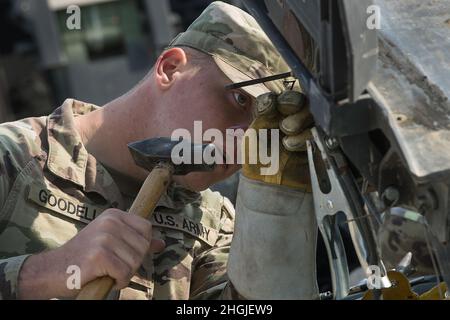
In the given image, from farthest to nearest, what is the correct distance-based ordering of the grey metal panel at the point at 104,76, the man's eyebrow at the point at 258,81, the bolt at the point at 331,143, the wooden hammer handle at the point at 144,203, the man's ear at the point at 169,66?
the grey metal panel at the point at 104,76
the man's ear at the point at 169,66
the man's eyebrow at the point at 258,81
the wooden hammer handle at the point at 144,203
the bolt at the point at 331,143

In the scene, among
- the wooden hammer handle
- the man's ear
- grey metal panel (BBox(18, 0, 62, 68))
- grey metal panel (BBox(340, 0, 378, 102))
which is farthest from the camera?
grey metal panel (BBox(18, 0, 62, 68))


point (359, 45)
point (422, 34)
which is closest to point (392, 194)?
point (359, 45)

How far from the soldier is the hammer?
0.06 meters

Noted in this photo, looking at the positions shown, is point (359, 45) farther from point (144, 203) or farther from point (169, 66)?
point (169, 66)

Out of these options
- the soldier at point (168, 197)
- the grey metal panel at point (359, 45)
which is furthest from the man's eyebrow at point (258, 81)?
the grey metal panel at point (359, 45)

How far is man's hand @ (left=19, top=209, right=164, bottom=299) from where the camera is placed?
1.97 m

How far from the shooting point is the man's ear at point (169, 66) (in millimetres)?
2602

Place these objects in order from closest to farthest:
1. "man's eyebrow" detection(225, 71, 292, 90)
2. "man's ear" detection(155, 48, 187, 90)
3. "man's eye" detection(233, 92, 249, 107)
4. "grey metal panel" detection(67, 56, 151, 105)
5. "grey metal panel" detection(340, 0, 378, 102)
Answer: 1. "grey metal panel" detection(340, 0, 378, 102)
2. "man's eyebrow" detection(225, 71, 292, 90)
3. "man's eye" detection(233, 92, 249, 107)
4. "man's ear" detection(155, 48, 187, 90)
5. "grey metal panel" detection(67, 56, 151, 105)

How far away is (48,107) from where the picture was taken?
7.52 meters

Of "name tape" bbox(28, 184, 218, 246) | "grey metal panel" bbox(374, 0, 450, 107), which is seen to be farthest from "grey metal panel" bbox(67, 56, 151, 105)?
"grey metal panel" bbox(374, 0, 450, 107)

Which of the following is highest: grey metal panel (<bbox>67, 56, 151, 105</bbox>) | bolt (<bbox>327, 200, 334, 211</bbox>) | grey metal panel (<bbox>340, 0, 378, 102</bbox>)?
grey metal panel (<bbox>340, 0, 378, 102</bbox>)

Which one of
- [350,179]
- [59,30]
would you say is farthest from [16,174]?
[59,30]

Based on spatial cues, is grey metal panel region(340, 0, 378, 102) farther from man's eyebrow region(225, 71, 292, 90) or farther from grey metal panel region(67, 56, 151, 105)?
grey metal panel region(67, 56, 151, 105)

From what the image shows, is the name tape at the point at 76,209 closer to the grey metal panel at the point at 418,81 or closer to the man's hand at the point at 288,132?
the man's hand at the point at 288,132
